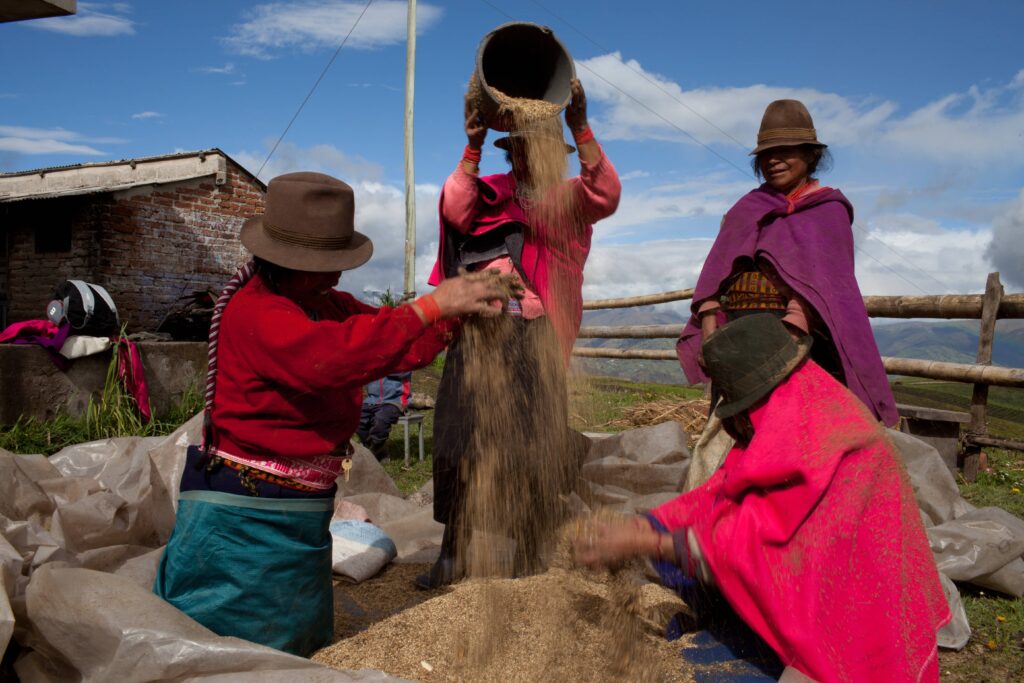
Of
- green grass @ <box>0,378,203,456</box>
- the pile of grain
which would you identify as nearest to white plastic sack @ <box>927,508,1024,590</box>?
the pile of grain

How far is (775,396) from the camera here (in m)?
1.76

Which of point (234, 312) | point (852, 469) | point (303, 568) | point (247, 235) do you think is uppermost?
point (247, 235)

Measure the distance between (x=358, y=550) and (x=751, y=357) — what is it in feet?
6.36

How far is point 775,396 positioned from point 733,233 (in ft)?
3.98

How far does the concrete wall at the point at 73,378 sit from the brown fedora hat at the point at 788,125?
451 centimetres

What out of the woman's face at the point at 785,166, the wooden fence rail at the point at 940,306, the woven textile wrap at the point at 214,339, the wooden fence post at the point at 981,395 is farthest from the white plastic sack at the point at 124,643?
the wooden fence post at the point at 981,395

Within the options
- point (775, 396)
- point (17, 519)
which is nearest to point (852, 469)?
point (775, 396)

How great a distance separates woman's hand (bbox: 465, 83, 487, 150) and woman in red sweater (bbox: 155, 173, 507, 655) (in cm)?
62

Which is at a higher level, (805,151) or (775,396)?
(805,151)

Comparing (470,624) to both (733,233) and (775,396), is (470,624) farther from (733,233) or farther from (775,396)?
(733,233)

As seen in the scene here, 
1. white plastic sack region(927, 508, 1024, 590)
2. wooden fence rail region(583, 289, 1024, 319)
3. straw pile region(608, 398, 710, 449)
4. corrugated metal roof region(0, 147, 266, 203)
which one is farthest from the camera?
corrugated metal roof region(0, 147, 266, 203)

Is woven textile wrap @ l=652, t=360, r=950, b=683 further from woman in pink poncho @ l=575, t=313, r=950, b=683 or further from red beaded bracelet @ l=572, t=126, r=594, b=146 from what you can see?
red beaded bracelet @ l=572, t=126, r=594, b=146

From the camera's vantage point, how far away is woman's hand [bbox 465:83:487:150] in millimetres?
2576

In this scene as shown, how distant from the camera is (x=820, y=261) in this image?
2.64 metres
